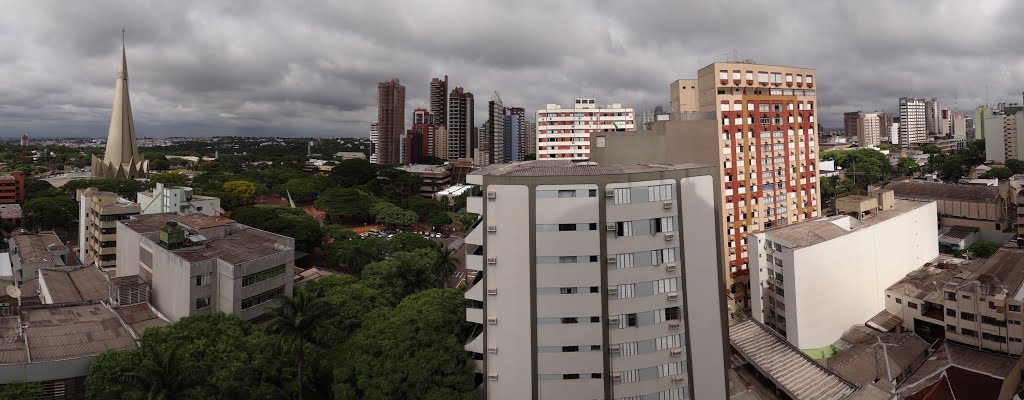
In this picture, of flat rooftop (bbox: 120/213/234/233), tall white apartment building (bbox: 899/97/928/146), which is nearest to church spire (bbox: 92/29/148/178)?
flat rooftop (bbox: 120/213/234/233)

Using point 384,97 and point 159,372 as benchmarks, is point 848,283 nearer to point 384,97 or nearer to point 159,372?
point 159,372

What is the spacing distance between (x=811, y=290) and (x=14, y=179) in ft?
330

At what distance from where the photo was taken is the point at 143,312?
28766mm

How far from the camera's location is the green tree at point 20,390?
18864mm

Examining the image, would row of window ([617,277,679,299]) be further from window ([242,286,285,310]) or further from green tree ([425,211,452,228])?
green tree ([425,211,452,228])

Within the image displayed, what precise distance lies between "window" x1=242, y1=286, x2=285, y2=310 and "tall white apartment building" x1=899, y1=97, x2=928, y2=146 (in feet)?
602

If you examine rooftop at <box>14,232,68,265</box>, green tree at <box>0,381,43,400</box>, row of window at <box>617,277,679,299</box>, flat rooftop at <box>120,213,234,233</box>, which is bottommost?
green tree at <box>0,381,43,400</box>

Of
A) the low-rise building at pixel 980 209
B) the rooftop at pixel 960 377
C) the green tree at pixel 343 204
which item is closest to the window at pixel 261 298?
the rooftop at pixel 960 377

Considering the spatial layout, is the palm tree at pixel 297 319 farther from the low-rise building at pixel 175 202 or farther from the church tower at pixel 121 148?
the church tower at pixel 121 148

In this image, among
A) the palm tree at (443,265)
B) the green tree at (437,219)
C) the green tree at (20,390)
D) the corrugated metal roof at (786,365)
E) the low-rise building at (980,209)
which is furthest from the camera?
the green tree at (437,219)

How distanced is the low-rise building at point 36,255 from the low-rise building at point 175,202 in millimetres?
7220

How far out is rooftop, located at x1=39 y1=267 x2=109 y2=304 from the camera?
1252 inches

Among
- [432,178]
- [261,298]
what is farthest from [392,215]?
[261,298]

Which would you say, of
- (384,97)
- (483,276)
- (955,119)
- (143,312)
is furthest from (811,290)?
(955,119)
